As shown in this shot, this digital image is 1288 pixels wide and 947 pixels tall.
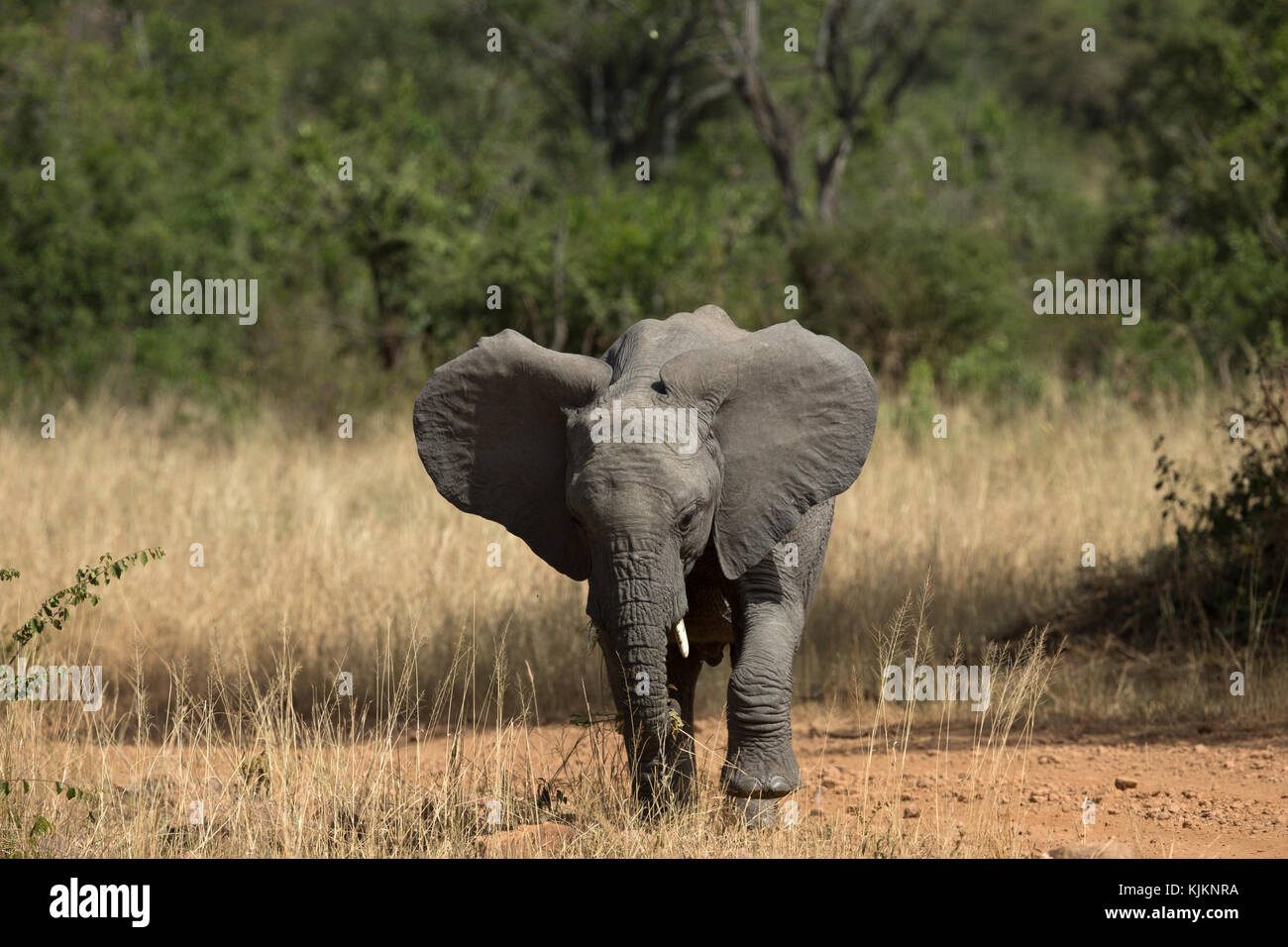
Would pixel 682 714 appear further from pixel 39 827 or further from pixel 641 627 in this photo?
pixel 39 827

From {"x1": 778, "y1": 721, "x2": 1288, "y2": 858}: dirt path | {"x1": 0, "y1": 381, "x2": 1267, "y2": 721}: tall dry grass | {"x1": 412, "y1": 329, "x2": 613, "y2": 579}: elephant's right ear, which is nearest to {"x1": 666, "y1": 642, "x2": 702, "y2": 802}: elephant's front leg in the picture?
{"x1": 778, "y1": 721, "x2": 1288, "y2": 858}: dirt path

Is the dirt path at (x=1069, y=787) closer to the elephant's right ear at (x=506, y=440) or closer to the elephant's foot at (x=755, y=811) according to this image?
the elephant's foot at (x=755, y=811)

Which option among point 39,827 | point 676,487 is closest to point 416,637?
point 39,827

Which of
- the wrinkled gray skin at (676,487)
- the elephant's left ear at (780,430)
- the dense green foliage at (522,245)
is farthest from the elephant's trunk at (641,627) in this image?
the dense green foliage at (522,245)

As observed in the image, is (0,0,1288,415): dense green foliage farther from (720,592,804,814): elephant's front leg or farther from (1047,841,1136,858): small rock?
(720,592,804,814): elephant's front leg

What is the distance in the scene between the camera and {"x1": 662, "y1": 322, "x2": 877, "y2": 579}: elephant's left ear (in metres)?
5.61

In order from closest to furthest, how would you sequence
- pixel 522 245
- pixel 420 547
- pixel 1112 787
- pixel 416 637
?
pixel 1112 787
pixel 416 637
pixel 420 547
pixel 522 245

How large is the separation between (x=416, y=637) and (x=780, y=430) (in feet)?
9.88

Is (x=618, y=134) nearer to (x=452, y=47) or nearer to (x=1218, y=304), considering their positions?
(x=452, y=47)

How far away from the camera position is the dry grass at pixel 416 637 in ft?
18.8

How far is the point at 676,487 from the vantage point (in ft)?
16.7

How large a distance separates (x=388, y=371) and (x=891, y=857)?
11.0 meters

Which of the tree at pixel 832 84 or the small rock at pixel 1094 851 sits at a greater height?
the tree at pixel 832 84

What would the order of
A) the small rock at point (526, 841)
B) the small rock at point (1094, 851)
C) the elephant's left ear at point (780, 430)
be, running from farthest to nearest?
the elephant's left ear at point (780, 430)
the small rock at point (526, 841)
the small rock at point (1094, 851)
